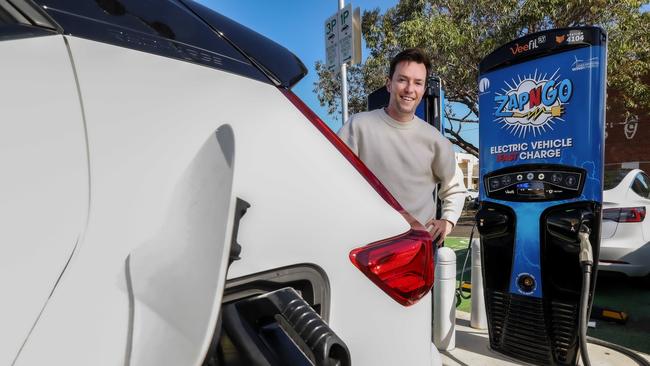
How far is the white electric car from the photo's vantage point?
2.11 feet

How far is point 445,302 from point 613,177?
3000 mm

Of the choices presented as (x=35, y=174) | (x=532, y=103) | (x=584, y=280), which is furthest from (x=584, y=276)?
(x=35, y=174)

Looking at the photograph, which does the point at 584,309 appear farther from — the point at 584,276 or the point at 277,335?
the point at 277,335

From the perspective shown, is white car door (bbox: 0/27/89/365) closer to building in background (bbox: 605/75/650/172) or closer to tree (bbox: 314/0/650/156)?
tree (bbox: 314/0/650/156)

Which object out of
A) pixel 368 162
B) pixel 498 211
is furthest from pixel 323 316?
pixel 498 211

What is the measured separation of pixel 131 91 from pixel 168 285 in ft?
1.20

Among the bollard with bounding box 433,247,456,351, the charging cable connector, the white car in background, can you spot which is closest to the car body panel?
the charging cable connector

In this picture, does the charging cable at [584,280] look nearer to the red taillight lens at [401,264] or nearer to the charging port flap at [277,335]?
the red taillight lens at [401,264]

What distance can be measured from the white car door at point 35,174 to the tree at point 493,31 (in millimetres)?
10293

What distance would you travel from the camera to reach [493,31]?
33.8 feet

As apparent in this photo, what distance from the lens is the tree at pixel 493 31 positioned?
31.6ft

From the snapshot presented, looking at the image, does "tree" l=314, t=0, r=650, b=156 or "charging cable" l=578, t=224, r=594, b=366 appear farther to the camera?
"tree" l=314, t=0, r=650, b=156

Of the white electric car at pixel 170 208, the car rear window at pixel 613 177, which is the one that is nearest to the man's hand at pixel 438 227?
the white electric car at pixel 170 208

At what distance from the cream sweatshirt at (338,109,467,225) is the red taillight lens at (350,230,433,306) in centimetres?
101
